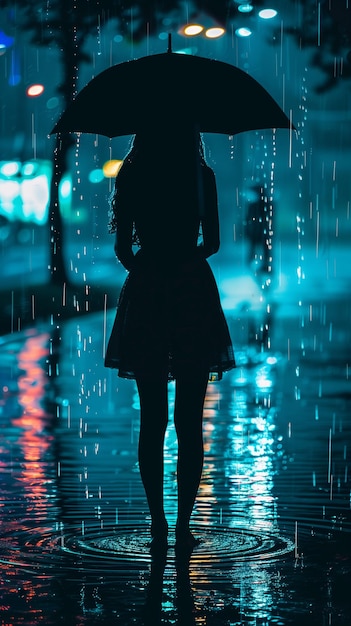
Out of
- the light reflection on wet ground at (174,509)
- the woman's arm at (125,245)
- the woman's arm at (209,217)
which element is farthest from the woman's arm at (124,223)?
the light reflection on wet ground at (174,509)

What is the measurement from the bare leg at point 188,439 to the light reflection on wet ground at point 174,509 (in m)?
0.18

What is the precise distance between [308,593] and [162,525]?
122cm

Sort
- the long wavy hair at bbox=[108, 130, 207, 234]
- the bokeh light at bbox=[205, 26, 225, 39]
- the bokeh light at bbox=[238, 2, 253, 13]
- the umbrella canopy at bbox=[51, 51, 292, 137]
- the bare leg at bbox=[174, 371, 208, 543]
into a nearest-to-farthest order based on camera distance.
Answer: the bare leg at bbox=[174, 371, 208, 543], the long wavy hair at bbox=[108, 130, 207, 234], the umbrella canopy at bbox=[51, 51, 292, 137], the bokeh light at bbox=[238, 2, 253, 13], the bokeh light at bbox=[205, 26, 225, 39]

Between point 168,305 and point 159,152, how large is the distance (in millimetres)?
709

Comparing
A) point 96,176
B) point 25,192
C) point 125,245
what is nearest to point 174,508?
point 125,245

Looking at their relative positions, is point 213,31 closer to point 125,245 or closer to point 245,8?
point 245,8

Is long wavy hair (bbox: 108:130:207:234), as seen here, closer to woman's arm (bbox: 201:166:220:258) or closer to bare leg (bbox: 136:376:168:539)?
woman's arm (bbox: 201:166:220:258)

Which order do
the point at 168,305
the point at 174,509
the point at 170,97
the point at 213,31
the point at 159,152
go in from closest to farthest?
the point at 168,305, the point at 159,152, the point at 170,97, the point at 174,509, the point at 213,31

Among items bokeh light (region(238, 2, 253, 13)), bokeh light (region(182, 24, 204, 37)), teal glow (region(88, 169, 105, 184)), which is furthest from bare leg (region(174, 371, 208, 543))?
teal glow (region(88, 169, 105, 184))

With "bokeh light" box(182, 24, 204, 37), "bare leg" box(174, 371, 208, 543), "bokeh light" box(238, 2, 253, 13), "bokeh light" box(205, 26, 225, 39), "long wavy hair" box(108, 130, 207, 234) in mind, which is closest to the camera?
"bare leg" box(174, 371, 208, 543)

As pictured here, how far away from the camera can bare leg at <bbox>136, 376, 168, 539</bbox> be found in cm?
693

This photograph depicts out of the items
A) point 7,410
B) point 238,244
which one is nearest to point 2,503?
point 7,410

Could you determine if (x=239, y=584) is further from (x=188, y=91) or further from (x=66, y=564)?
(x=188, y=91)

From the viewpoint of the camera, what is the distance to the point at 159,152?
705 centimetres
